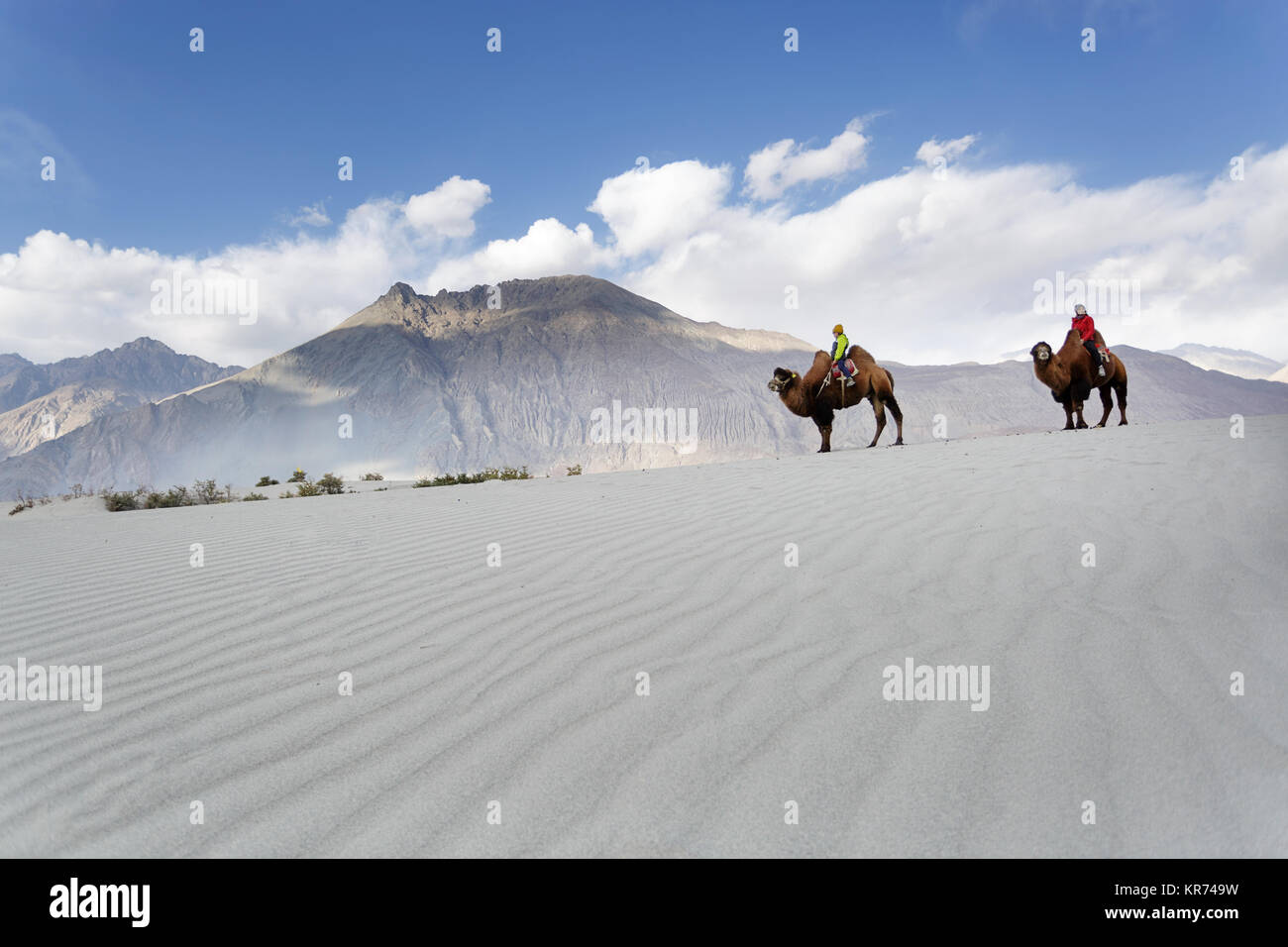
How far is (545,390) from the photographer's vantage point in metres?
102

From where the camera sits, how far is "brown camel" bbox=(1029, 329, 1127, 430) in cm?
1356

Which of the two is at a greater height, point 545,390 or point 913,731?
point 545,390

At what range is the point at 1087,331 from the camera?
13.5 metres

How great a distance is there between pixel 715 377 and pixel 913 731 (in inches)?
4163

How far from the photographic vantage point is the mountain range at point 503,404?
8931 cm

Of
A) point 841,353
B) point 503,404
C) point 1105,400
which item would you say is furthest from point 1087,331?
point 503,404

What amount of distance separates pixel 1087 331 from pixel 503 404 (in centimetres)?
9203

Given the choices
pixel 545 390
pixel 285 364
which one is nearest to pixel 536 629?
pixel 545 390

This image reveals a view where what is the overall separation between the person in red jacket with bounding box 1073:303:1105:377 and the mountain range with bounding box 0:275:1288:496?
66153 millimetres

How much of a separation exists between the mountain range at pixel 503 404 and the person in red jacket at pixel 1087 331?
6615cm

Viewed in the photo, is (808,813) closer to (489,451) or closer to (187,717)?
(187,717)
